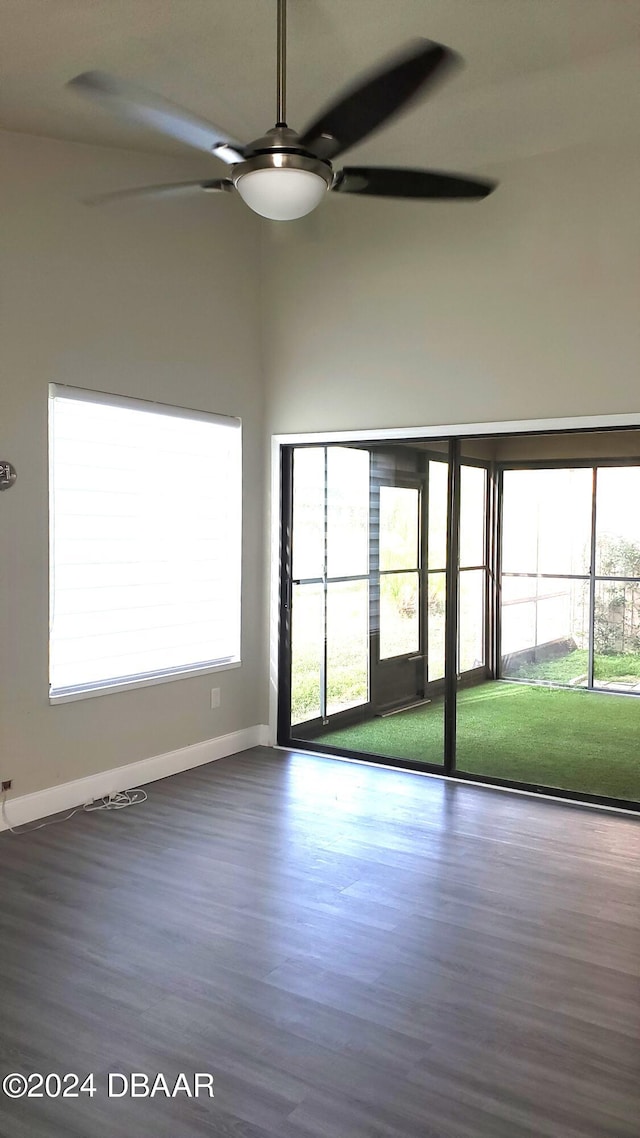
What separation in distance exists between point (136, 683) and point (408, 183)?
9.74 feet

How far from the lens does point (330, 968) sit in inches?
114

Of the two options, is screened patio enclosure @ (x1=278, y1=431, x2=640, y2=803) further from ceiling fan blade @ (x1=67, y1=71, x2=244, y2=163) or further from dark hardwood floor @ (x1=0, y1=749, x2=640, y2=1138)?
ceiling fan blade @ (x1=67, y1=71, x2=244, y2=163)

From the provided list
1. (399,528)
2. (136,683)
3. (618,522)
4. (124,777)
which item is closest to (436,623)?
(399,528)

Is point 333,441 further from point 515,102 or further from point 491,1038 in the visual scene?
point 491,1038

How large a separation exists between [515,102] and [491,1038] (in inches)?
140

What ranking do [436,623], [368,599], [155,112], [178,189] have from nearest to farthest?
[155,112] < [178,189] < [436,623] < [368,599]

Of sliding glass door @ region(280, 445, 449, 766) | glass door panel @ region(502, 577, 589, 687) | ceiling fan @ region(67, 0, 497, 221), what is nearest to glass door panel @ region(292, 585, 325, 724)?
sliding glass door @ region(280, 445, 449, 766)

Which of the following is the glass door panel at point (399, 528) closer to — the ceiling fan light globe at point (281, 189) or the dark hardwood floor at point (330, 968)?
the dark hardwood floor at point (330, 968)

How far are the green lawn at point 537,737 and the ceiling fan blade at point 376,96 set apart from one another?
10.1 ft

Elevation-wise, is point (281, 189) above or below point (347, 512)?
above

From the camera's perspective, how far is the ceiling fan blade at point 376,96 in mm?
2244

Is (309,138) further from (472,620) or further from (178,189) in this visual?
(472,620)

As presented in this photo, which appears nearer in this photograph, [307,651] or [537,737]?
[537,737]

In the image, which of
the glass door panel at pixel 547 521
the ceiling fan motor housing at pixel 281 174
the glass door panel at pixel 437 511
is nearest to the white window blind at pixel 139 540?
the glass door panel at pixel 437 511
